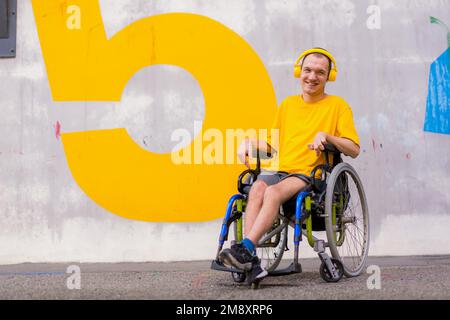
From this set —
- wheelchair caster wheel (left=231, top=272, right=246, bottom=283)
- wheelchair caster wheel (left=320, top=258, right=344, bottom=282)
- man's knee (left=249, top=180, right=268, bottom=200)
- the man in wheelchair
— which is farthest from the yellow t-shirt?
wheelchair caster wheel (left=231, top=272, right=246, bottom=283)

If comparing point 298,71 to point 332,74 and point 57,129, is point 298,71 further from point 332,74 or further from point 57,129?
point 57,129

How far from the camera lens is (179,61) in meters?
4.88

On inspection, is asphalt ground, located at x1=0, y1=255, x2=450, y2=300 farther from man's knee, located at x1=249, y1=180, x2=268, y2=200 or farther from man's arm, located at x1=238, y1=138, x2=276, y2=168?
man's arm, located at x1=238, y1=138, x2=276, y2=168

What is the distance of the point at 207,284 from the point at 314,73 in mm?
1223

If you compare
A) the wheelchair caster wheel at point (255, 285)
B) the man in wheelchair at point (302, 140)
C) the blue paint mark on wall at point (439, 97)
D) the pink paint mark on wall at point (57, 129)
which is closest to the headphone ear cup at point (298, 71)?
the man in wheelchair at point (302, 140)

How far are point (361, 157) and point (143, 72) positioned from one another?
161cm

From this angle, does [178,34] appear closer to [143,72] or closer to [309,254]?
[143,72]

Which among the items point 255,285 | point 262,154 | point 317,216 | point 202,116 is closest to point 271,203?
point 317,216

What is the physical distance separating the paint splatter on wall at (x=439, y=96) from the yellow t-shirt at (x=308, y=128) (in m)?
1.35

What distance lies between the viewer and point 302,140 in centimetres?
365

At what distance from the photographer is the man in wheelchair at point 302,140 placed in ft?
11.1

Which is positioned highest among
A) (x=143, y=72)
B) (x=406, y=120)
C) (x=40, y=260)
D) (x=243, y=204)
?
(x=143, y=72)

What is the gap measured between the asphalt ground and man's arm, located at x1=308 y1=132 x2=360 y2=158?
65 cm
